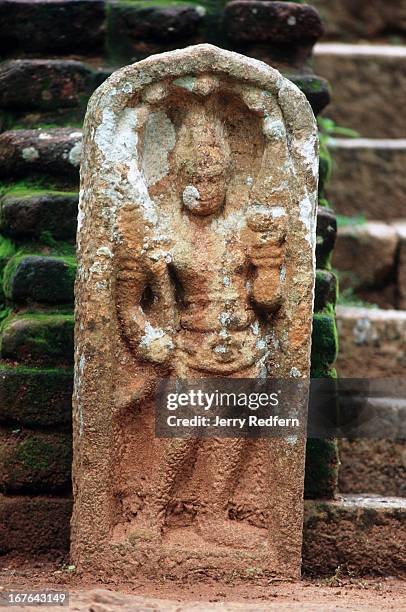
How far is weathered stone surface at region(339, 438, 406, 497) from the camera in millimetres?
4594

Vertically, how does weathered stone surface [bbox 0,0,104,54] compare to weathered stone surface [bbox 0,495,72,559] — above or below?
above

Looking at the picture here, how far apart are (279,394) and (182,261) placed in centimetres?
53

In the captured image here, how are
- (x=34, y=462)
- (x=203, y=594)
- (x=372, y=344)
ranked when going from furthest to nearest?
1. (x=372, y=344)
2. (x=34, y=462)
3. (x=203, y=594)

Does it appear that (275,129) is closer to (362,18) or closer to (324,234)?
(324,234)

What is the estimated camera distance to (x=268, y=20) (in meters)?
4.52

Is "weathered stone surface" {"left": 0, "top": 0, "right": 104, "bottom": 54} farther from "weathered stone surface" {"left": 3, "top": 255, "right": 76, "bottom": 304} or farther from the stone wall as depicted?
"weathered stone surface" {"left": 3, "top": 255, "right": 76, "bottom": 304}

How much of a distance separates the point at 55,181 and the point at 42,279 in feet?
1.40

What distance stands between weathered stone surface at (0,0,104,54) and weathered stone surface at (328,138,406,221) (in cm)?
200

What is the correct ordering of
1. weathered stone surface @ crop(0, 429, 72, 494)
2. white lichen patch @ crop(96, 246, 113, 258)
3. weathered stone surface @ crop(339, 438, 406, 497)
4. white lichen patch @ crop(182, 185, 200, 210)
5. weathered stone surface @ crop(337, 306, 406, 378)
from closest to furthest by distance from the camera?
1. white lichen patch @ crop(96, 246, 113, 258)
2. white lichen patch @ crop(182, 185, 200, 210)
3. weathered stone surface @ crop(0, 429, 72, 494)
4. weathered stone surface @ crop(339, 438, 406, 497)
5. weathered stone surface @ crop(337, 306, 406, 378)

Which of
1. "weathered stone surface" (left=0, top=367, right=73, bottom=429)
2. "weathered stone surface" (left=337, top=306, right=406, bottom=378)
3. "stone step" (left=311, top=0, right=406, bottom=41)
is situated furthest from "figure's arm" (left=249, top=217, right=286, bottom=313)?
"stone step" (left=311, top=0, right=406, bottom=41)

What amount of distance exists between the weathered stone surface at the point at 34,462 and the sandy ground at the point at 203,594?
31cm

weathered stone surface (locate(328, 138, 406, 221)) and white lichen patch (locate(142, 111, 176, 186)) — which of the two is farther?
weathered stone surface (locate(328, 138, 406, 221))

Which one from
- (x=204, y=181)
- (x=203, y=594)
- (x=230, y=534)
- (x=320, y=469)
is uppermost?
(x=204, y=181)

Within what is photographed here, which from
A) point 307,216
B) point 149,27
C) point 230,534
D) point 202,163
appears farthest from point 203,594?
point 149,27
